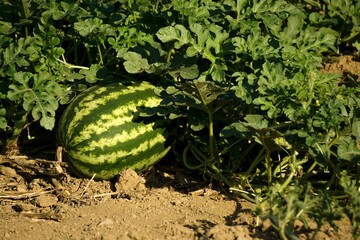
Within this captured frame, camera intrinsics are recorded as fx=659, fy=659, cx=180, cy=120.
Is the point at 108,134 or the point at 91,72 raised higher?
the point at 91,72

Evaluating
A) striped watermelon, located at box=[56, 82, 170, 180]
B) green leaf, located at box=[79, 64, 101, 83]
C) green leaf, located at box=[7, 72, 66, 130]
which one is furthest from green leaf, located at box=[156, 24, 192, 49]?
green leaf, located at box=[7, 72, 66, 130]

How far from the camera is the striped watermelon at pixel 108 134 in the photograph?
4711mm

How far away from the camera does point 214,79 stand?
461 centimetres

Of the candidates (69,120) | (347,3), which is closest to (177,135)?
(69,120)

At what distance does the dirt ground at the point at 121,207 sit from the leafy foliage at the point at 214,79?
0.17m

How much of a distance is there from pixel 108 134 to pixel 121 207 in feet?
1.83

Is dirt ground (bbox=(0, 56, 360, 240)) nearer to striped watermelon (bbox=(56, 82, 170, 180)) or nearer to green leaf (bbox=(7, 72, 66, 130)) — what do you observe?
striped watermelon (bbox=(56, 82, 170, 180))

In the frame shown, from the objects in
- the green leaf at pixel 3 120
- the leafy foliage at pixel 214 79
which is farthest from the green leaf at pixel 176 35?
the green leaf at pixel 3 120

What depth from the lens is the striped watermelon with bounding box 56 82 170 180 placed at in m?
4.71

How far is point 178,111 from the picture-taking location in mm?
4758

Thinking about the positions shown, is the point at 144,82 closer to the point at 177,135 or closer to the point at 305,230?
the point at 177,135

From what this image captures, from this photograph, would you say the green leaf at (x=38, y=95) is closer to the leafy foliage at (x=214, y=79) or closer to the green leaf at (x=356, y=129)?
the leafy foliage at (x=214, y=79)

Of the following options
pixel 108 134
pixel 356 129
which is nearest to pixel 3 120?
pixel 108 134

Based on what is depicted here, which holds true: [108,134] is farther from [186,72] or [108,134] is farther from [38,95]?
[186,72]
